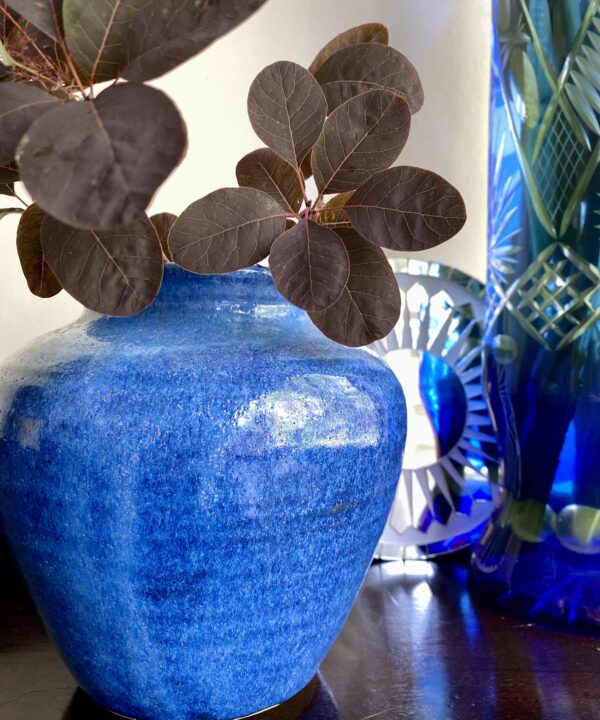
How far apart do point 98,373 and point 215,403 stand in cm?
7

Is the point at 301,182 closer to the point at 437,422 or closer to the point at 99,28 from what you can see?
the point at 99,28

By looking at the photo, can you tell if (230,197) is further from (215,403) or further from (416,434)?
(416,434)

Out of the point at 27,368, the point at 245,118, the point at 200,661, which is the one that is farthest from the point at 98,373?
the point at 245,118

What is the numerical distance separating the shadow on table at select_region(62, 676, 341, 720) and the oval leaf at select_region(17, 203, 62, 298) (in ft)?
0.98

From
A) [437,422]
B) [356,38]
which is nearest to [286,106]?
[356,38]

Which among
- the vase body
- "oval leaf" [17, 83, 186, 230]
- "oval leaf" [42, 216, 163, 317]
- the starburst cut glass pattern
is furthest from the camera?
the starburst cut glass pattern

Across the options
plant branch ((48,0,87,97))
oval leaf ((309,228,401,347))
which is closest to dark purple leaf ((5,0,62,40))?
plant branch ((48,0,87,97))

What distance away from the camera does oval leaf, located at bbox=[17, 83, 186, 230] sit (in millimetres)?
265

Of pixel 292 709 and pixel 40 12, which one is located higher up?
pixel 40 12

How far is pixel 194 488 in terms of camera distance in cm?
39

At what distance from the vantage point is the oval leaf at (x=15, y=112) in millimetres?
323

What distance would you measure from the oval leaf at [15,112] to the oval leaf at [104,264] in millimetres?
66

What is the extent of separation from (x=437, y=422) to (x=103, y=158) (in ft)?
1.93

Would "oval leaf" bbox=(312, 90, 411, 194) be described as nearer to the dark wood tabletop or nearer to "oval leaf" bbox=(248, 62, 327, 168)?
"oval leaf" bbox=(248, 62, 327, 168)
